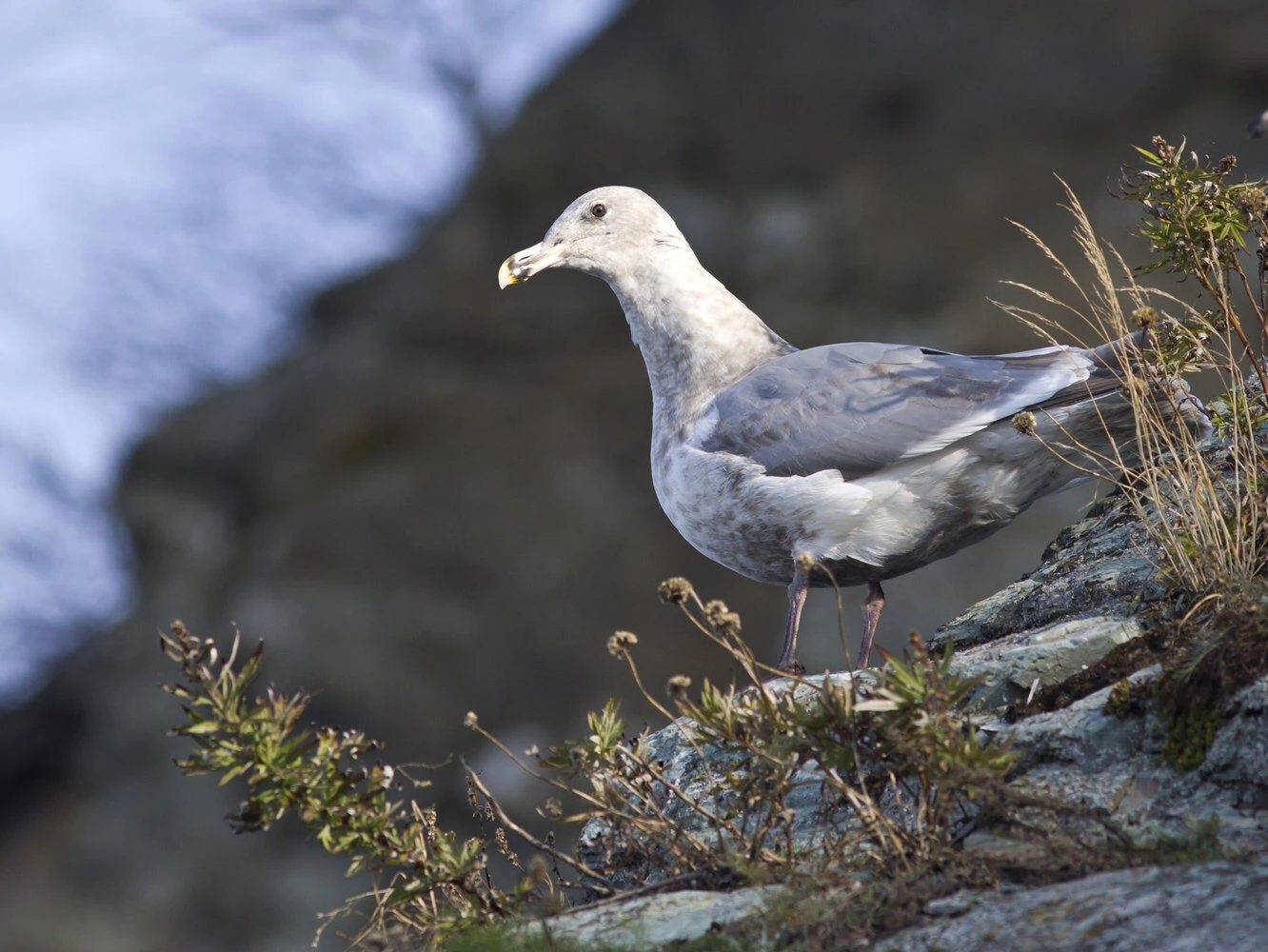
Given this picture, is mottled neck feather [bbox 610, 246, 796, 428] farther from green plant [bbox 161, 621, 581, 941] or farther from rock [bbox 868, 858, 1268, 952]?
rock [bbox 868, 858, 1268, 952]

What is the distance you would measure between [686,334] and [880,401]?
3.13 feet

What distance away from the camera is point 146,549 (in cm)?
1692

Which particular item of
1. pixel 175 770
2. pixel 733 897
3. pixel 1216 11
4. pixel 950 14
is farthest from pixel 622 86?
pixel 733 897

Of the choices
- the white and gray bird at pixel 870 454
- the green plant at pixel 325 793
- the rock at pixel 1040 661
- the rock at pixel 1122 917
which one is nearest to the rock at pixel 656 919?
the green plant at pixel 325 793

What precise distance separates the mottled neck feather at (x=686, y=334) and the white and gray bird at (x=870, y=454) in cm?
11

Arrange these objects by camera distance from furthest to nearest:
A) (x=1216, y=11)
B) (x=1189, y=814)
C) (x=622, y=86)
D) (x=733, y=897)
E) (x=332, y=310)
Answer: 1. (x=332, y=310)
2. (x=622, y=86)
3. (x=1216, y=11)
4. (x=733, y=897)
5. (x=1189, y=814)

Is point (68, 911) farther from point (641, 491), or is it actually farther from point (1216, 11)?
point (1216, 11)

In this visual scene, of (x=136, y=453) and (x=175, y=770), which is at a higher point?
(x=136, y=453)

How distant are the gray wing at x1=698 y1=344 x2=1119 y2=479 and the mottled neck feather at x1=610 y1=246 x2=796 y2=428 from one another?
0.30 metres

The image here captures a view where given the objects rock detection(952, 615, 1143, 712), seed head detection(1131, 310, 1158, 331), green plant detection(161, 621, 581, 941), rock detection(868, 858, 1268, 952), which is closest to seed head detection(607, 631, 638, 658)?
green plant detection(161, 621, 581, 941)

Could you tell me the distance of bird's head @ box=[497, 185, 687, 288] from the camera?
483cm

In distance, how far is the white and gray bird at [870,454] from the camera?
3.86 meters

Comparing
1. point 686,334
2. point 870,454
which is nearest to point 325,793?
point 870,454

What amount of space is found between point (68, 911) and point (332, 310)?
910 cm
